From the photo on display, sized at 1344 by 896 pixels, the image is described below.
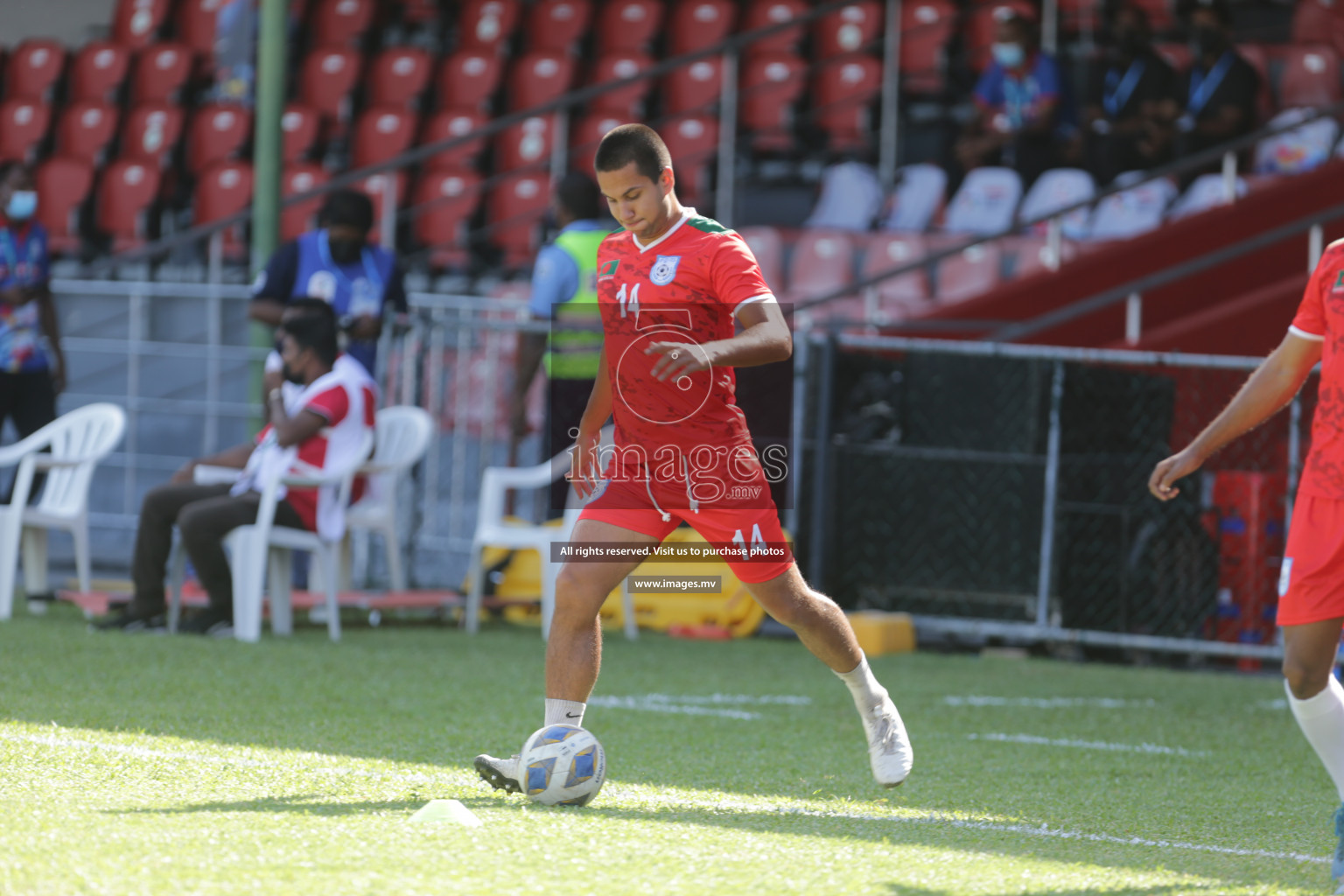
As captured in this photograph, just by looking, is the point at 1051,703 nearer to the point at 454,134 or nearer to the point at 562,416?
the point at 562,416

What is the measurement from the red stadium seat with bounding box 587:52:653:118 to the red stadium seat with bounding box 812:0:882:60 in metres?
1.64

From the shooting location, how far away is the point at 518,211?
15836mm

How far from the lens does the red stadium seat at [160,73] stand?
1800 cm

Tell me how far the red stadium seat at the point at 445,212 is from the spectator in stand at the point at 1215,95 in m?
5.59

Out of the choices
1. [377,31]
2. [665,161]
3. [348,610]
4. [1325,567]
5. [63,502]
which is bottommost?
[348,610]

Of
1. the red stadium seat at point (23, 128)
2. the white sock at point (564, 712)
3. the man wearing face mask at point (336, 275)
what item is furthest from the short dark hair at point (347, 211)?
the red stadium seat at point (23, 128)

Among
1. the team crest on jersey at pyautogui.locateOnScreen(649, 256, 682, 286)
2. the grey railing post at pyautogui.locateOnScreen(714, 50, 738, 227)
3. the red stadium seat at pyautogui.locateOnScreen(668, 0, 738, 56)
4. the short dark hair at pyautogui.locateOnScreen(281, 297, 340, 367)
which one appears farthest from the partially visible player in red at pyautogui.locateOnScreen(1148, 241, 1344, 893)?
the red stadium seat at pyautogui.locateOnScreen(668, 0, 738, 56)

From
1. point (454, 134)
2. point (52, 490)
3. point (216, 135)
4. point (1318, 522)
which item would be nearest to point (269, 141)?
point (52, 490)

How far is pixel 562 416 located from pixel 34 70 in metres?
11.1

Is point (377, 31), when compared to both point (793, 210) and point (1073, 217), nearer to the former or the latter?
point (793, 210)

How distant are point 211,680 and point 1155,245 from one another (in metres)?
7.57

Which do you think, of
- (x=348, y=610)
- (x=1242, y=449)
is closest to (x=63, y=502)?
(x=348, y=610)

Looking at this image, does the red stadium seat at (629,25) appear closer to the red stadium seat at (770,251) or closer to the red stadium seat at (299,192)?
the red stadium seat at (299,192)

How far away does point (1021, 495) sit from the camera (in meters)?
9.98
